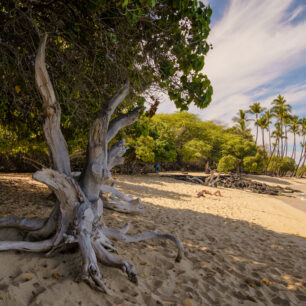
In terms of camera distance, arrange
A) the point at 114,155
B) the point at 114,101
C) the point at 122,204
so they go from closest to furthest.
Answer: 1. the point at 114,101
2. the point at 114,155
3. the point at 122,204

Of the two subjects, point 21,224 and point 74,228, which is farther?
point 21,224

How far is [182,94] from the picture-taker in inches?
182

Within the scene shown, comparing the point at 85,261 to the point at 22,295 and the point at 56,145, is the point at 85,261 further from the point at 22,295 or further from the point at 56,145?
the point at 56,145

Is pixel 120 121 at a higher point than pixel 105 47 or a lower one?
lower

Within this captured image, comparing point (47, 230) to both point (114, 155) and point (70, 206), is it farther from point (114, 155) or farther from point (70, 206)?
point (114, 155)

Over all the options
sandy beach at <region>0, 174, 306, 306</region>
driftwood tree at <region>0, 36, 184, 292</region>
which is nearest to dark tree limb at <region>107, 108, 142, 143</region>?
driftwood tree at <region>0, 36, 184, 292</region>

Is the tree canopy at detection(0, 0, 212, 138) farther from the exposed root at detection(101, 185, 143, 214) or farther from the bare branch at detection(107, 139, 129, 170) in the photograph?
the exposed root at detection(101, 185, 143, 214)

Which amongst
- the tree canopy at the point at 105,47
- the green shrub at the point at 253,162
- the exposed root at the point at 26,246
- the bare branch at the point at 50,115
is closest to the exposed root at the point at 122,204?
the tree canopy at the point at 105,47

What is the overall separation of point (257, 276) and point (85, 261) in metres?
3.18

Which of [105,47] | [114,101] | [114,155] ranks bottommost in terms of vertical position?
[114,155]

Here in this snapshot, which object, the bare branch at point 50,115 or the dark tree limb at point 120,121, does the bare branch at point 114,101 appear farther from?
the bare branch at point 50,115

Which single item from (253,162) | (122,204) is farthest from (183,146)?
(122,204)

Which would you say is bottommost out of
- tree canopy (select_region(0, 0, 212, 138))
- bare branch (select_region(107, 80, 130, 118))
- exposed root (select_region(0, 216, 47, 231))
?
exposed root (select_region(0, 216, 47, 231))

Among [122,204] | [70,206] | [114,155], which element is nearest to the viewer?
[70,206]
